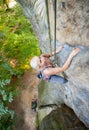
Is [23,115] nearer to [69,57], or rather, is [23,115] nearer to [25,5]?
[25,5]

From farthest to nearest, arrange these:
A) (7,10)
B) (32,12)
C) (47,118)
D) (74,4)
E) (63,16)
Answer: (7,10)
(47,118)
(32,12)
(63,16)
(74,4)

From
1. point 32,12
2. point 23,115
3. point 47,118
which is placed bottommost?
point 23,115

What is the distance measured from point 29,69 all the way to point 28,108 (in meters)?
2.34

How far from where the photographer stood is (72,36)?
4887 millimetres

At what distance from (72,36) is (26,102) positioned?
5.64 meters

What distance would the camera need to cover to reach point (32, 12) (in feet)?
21.3

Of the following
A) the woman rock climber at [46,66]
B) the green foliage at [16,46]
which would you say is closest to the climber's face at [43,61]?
the woman rock climber at [46,66]

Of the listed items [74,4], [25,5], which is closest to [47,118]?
[25,5]

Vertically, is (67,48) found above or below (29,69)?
above

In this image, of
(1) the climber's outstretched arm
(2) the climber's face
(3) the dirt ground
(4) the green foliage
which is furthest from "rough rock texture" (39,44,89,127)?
(4) the green foliage

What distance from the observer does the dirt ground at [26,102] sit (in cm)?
914

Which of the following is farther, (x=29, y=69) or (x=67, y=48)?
(x=29, y=69)

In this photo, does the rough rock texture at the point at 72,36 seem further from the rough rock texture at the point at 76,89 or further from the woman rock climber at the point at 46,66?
the woman rock climber at the point at 46,66

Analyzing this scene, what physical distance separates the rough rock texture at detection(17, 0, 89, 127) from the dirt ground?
9.10ft
